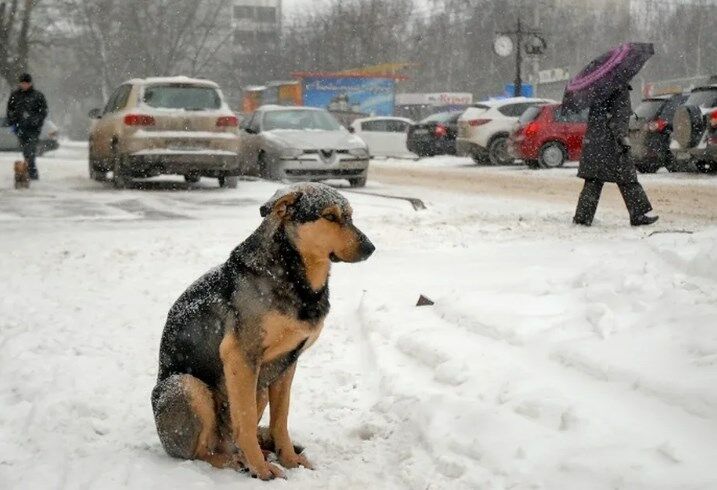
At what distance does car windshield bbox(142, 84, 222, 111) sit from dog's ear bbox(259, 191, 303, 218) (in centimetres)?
1266

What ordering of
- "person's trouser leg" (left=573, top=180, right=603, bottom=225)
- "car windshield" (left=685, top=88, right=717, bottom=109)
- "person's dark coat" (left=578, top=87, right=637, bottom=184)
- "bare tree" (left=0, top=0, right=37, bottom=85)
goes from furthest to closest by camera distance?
1. "bare tree" (left=0, top=0, right=37, bottom=85)
2. "car windshield" (left=685, top=88, right=717, bottom=109)
3. "person's trouser leg" (left=573, top=180, right=603, bottom=225)
4. "person's dark coat" (left=578, top=87, right=637, bottom=184)

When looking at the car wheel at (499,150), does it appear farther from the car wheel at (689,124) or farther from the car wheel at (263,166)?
the car wheel at (263,166)

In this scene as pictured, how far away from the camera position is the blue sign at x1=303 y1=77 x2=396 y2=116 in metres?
44.8

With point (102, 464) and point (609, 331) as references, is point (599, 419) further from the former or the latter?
point (102, 464)

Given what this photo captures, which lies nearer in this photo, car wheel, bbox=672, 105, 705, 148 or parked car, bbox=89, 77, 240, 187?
parked car, bbox=89, 77, 240, 187

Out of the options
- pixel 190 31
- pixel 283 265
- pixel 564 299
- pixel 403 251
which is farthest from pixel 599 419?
pixel 190 31

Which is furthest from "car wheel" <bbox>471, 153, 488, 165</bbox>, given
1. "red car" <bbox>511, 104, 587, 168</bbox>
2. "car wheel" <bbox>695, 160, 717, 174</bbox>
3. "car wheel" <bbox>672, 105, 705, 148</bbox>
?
"car wheel" <bbox>672, 105, 705, 148</bbox>

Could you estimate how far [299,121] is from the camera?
18.9 m

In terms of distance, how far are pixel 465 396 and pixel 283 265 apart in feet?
4.29

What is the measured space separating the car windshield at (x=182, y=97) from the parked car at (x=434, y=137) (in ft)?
56.9

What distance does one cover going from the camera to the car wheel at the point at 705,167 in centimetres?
1984

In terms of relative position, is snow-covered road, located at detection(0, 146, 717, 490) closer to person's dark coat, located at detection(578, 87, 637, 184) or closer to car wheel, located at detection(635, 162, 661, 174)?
person's dark coat, located at detection(578, 87, 637, 184)

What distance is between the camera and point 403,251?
922cm

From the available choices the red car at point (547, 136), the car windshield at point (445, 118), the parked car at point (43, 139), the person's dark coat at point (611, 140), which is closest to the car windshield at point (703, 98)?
the red car at point (547, 136)
